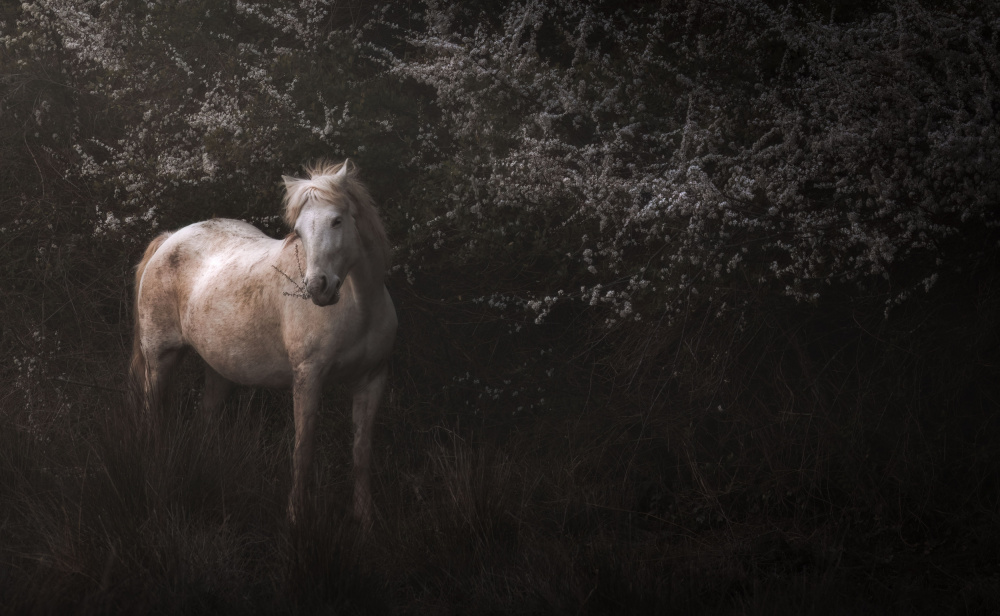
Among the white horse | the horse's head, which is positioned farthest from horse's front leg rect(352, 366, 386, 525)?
the horse's head

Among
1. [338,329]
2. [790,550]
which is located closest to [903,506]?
[790,550]

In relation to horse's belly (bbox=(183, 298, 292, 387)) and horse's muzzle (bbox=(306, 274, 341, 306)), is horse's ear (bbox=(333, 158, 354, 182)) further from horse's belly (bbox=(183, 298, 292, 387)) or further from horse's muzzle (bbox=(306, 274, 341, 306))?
horse's belly (bbox=(183, 298, 292, 387))

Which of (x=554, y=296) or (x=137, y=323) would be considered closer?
(x=554, y=296)

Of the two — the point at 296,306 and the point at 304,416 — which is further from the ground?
the point at 296,306

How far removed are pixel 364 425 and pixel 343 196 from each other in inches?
48.7

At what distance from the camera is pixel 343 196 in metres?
4.43

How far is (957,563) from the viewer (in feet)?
14.8

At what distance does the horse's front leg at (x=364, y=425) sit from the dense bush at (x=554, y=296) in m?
0.21

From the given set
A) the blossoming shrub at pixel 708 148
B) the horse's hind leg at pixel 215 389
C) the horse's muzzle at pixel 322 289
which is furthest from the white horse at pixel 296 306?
the blossoming shrub at pixel 708 148

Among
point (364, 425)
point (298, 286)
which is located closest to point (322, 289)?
point (298, 286)

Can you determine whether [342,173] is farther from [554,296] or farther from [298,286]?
[554,296]

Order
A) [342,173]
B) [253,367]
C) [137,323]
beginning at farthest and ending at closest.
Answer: [137,323] → [253,367] → [342,173]

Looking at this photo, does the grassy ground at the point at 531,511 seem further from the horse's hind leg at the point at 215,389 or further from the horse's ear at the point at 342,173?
the horse's ear at the point at 342,173

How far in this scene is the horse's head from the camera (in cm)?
421
